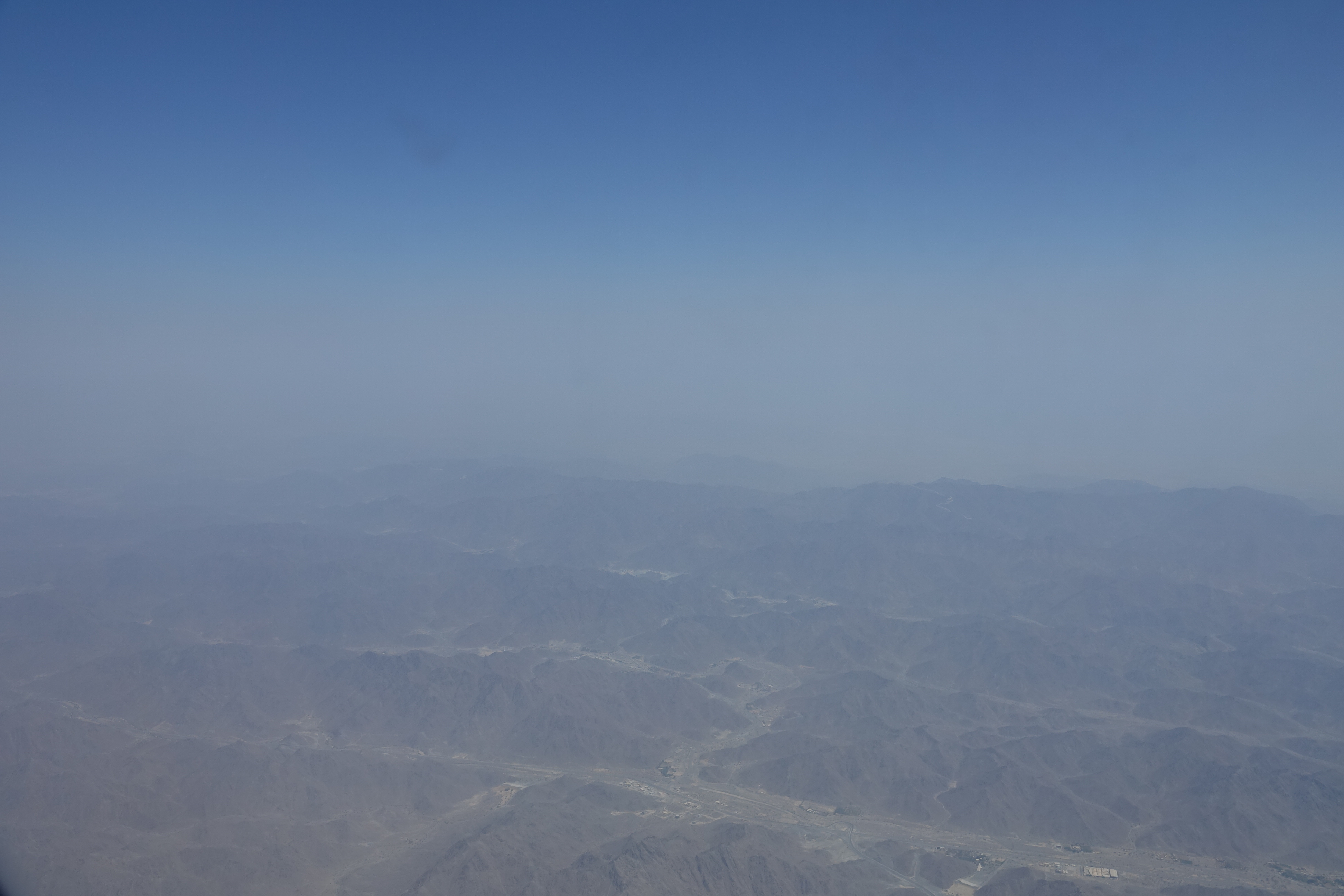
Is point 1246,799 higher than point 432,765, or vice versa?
point 1246,799

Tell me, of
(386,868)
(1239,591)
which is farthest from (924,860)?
(1239,591)

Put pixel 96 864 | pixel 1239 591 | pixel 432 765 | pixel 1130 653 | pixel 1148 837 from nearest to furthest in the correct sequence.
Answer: pixel 96 864 → pixel 1148 837 → pixel 432 765 → pixel 1130 653 → pixel 1239 591

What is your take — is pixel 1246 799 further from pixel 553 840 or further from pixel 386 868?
pixel 386 868

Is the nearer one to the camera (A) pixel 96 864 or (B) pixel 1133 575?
(A) pixel 96 864

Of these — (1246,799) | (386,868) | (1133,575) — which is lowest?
(386,868)

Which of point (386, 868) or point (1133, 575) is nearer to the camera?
point (386, 868)

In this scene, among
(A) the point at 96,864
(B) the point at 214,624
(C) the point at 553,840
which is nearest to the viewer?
(A) the point at 96,864

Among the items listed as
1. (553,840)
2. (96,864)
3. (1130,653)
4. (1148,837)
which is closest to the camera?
(96,864)

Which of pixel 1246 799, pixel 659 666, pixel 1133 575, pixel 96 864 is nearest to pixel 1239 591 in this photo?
pixel 1133 575

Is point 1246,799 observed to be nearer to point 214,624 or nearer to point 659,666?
point 659,666
